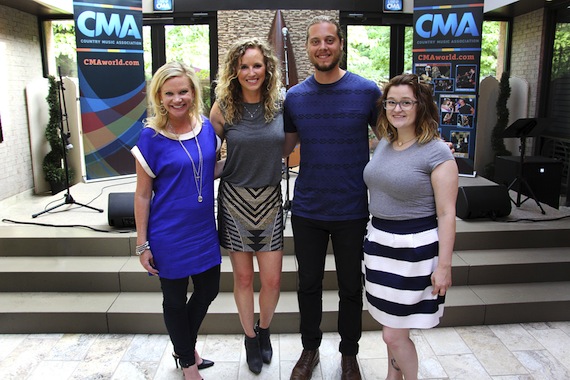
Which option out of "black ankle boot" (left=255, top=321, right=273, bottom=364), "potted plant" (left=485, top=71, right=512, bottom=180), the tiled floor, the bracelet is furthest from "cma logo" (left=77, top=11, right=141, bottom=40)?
"potted plant" (left=485, top=71, right=512, bottom=180)

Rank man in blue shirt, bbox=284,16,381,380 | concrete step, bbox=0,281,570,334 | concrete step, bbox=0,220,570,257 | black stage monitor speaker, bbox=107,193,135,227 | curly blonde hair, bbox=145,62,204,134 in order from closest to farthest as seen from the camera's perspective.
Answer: curly blonde hair, bbox=145,62,204,134, man in blue shirt, bbox=284,16,381,380, concrete step, bbox=0,281,570,334, concrete step, bbox=0,220,570,257, black stage monitor speaker, bbox=107,193,135,227

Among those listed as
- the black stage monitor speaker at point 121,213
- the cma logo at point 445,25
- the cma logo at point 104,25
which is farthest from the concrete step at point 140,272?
the cma logo at point 445,25

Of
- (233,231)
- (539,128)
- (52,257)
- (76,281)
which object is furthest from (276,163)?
(539,128)

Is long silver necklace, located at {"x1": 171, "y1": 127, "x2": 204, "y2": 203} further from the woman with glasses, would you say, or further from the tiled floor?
the tiled floor

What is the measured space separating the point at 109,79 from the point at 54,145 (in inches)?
45.6

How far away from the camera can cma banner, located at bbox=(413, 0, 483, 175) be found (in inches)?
214

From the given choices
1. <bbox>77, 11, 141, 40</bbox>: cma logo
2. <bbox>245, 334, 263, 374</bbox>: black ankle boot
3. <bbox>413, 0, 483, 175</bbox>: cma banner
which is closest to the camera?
<bbox>245, 334, 263, 374</bbox>: black ankle boot

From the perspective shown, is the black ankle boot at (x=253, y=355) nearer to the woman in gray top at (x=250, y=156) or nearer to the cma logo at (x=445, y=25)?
the woman in gray top at (x=250, y=156)

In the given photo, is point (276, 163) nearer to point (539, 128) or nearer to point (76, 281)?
A: point (76, 281)

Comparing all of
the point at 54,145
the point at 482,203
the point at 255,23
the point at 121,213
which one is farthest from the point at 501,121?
the point at 54,145

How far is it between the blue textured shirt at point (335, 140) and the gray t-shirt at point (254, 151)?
12 centimetres

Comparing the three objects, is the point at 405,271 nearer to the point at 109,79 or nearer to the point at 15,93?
the point at 109,79

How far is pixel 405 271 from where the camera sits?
→ 1.90 meters

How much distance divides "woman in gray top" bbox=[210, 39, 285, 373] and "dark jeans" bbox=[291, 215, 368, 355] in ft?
0.45
